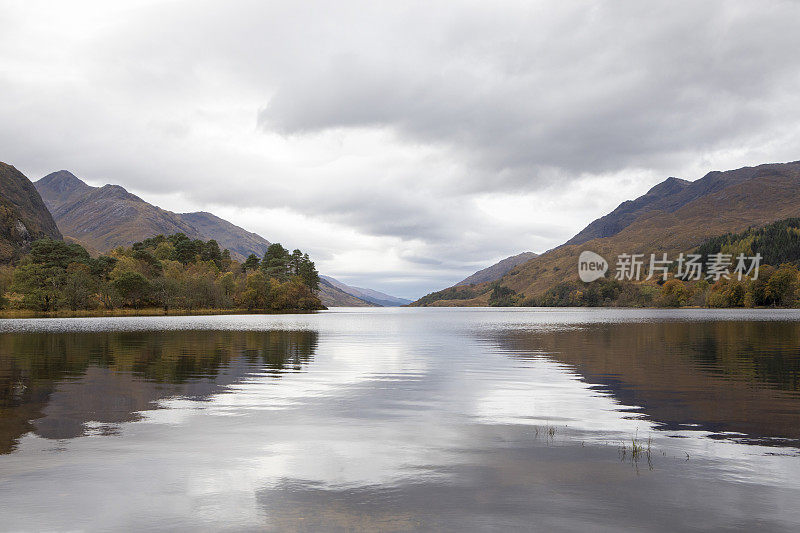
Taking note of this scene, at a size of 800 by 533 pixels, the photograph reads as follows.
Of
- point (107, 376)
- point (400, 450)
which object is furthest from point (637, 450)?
point (107, 376)

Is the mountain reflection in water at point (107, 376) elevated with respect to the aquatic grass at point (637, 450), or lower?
lower

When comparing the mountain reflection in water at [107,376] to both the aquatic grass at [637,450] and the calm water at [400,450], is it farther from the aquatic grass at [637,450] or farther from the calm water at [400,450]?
the aquatic grass at [637,450]

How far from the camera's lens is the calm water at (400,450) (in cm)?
1246

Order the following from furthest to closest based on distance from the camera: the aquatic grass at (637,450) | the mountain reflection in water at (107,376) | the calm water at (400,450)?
the mountain reflection in water at (107,376)
the aquatic grass at (637,450)
the calm water at (400,450)

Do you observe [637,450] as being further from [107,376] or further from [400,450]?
[107,376]

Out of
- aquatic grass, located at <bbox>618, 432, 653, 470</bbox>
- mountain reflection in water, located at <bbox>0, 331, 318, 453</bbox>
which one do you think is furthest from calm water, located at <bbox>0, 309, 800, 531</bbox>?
mountain reflection in water, located at <bbox>0, 331, 318, 453</bbox>

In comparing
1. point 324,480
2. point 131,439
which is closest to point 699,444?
point 324,480

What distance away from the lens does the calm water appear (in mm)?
12461

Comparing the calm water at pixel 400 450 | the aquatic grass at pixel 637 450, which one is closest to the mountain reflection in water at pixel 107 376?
the calm water at pixel 400 450

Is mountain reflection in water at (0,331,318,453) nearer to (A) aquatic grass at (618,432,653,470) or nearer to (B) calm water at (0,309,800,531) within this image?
(B) calm water at (0,309,800,531)

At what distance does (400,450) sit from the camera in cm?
1823

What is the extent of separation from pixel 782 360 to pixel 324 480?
157 ft

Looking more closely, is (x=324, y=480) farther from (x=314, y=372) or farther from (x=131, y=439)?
(x=314, y=372)

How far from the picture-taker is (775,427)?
71.0 ft
